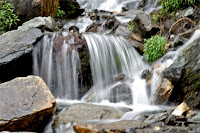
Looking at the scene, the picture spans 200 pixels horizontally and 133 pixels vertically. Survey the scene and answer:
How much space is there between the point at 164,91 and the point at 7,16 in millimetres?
7783

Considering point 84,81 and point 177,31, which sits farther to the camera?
point 177,31

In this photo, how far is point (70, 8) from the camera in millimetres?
15445

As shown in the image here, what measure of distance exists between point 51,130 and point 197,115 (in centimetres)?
304

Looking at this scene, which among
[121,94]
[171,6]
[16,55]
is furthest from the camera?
[171,6]

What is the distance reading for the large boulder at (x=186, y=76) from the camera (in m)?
4.97

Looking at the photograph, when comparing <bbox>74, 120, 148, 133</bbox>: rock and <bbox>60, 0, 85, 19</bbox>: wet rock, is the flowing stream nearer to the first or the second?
<bbox>74, 120, 148, 133</bbox>: rock

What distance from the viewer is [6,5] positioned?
10.0 m

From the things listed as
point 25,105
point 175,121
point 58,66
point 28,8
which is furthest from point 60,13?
point 175,121

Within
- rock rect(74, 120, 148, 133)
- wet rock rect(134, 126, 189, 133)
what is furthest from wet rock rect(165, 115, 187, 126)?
rock rect(74, 120, 148, 133)

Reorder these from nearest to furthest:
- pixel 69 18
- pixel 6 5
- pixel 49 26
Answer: pixel 49 26 < pixel 6 5 < pixel 69 18

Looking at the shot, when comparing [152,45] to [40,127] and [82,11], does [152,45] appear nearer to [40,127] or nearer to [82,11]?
[40,127]

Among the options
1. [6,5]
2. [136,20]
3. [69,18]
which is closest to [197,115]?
[136,20]

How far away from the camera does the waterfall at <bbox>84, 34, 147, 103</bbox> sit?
26.2ft

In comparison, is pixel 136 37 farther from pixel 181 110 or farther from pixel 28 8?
pixel 181 110
